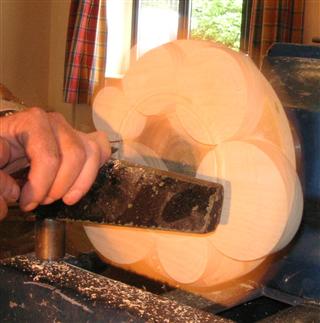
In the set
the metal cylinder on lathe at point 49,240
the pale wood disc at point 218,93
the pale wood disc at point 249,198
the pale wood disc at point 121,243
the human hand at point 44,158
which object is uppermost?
the pale wood disc at point 218,93

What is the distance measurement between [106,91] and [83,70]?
12.3 feet

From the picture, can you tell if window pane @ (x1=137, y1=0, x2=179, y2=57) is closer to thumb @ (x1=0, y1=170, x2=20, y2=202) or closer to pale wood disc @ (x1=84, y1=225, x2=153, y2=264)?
pale wood disc @ (x1=84, y1=225, x2=153, y2=264)

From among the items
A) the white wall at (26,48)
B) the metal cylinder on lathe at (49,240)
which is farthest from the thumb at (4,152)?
the white wall at (26,48)

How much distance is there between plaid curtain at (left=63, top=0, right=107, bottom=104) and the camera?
179 inches

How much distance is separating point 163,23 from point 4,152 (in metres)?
4.60

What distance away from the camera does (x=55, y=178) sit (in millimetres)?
580

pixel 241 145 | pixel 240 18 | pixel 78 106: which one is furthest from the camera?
pixel 78 106

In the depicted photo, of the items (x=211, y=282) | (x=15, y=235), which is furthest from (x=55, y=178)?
(x=15, y=235)

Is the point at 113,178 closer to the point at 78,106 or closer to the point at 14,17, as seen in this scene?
the point at 78,106

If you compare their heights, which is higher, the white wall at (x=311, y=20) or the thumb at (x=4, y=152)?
the white wall at (x=311, y=20)

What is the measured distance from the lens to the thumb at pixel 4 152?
0.56m

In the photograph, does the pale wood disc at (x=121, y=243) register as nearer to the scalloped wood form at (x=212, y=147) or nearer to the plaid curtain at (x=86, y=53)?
the scalloped wood form at (x=212, y=147)

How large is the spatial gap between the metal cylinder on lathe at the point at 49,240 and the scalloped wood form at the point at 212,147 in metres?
0.16

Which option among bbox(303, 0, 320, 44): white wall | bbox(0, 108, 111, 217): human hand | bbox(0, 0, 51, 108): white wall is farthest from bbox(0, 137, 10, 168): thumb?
bbox(0, 0, 51, 108): white wall
